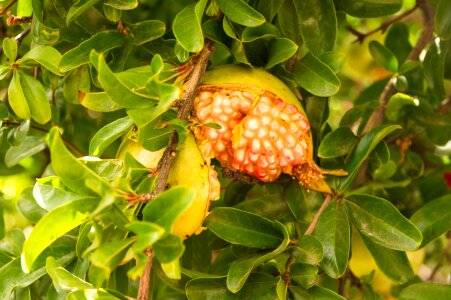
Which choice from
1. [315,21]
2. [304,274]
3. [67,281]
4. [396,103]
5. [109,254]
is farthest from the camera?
[396,103]

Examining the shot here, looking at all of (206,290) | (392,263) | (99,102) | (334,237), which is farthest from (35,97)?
(392,263)

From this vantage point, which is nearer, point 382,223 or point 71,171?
point 71,171

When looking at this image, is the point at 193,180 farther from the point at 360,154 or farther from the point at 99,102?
the point at 360,154

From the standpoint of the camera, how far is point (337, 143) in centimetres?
95

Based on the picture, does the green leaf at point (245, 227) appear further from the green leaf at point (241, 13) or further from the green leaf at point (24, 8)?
the green leaf at point (24, 8)

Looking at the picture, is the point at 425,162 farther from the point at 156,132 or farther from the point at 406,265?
the point at 156,132

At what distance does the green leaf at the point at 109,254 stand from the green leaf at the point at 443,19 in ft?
2.06

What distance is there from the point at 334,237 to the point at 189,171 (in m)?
0.26

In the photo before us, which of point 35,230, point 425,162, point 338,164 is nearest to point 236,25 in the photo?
point 338,164

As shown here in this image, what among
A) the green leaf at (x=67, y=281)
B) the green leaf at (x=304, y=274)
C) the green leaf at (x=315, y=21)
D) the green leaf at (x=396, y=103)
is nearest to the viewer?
the green leaf at (x=67, y=281)

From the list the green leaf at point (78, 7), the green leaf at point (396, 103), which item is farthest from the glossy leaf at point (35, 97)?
the green leaf at point (396, 103)

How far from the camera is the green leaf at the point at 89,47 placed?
2.68ft

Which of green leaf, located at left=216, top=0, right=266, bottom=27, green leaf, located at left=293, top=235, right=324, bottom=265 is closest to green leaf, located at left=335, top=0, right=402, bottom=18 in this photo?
green leaf, located at left=216, top=0, right=266, bottom=27

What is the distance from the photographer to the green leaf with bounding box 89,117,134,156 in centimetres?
78
